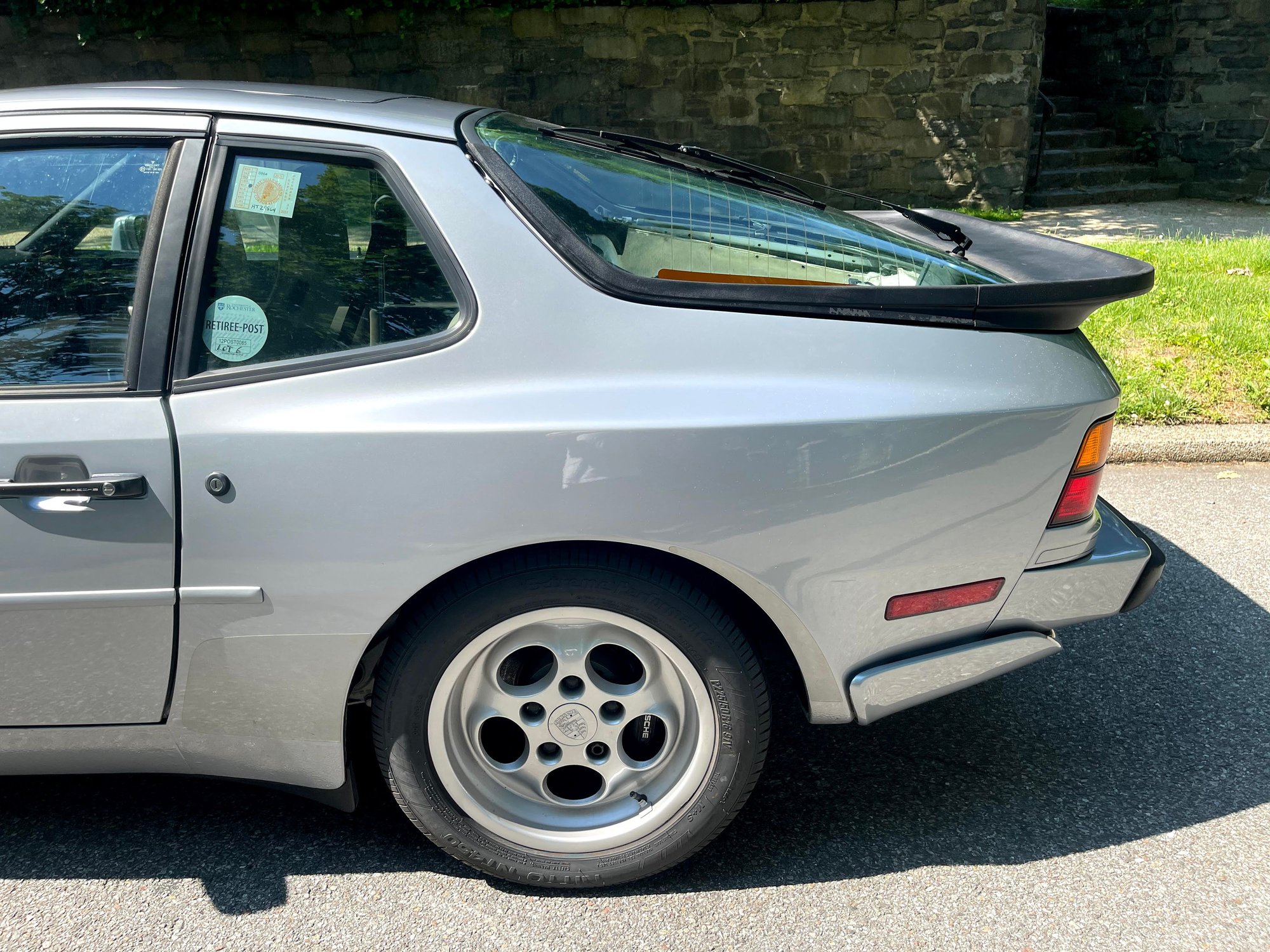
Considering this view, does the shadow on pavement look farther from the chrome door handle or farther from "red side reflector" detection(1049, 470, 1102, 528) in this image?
the chrome door handle

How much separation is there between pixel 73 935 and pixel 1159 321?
19.3 feet

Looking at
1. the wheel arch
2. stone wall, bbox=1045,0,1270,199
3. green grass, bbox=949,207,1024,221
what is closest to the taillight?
the wheel arch

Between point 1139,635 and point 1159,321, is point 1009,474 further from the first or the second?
point 1159,321

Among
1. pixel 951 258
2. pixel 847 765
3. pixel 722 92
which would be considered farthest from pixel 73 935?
pixel 722 92

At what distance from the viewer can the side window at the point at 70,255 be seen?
2139mm

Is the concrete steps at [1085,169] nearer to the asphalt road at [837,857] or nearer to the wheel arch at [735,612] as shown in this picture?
the asphalt road at [837,857]

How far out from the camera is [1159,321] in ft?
19.8

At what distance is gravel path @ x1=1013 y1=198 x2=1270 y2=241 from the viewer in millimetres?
10047

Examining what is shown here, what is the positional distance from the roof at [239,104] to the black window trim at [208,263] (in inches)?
2.7

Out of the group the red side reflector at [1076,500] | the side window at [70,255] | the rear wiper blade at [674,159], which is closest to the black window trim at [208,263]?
the side window at [70,255]

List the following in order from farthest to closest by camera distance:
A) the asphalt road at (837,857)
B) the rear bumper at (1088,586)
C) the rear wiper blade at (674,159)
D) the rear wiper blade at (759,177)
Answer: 1. the rear wiper blade at (759,177)
2. the rear wiper blade at (674,159)
3. the rear bumper at (1088,586)
4. the asphalt road at (837,857)

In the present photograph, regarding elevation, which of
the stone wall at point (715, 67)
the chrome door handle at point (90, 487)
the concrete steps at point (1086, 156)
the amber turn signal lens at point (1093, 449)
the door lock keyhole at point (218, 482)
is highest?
the stone wall at point (715, 67)

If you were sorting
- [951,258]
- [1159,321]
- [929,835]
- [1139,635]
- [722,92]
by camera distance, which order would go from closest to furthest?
[929,835] → [951,258] → [1139,635] → [1159,321] → [722,92]

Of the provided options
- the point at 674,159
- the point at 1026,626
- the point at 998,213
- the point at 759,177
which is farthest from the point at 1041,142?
the point at 1026,626
